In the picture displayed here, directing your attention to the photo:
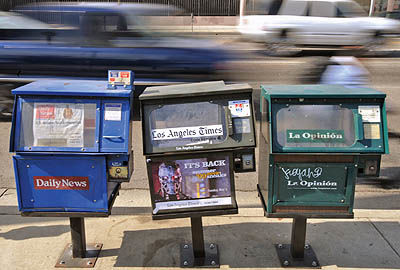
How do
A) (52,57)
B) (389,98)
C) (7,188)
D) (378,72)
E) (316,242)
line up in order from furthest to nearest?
(378,72), (389,98), (52,57), (7,188), (316,242)

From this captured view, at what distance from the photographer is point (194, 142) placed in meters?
2.90

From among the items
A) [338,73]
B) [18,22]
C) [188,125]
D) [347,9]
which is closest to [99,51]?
[18,22]

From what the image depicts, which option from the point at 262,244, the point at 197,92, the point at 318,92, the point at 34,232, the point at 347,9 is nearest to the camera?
the point at 197,92

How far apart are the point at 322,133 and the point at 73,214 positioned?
6.29ft

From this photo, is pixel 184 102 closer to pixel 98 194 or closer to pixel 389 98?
pixel 98 194

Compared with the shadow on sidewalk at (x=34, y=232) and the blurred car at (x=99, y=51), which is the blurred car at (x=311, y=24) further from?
the shadow on sidewalk at (x=34, y=232)

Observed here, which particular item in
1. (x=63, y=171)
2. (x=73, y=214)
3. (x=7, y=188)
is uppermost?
(x=63, y=171)

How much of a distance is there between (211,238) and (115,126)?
1.40 m

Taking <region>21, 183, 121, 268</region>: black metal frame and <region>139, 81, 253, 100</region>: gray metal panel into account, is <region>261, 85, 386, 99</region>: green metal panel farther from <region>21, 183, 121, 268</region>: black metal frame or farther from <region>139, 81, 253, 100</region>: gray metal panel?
<region>21, 183, 121, 268</region>: black metal frame

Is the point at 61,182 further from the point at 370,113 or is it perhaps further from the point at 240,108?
the point at 370,113

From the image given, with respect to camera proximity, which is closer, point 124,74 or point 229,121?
point 229,121

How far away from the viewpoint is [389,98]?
345 inches

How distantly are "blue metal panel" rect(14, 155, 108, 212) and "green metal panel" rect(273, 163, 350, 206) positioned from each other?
129 cm

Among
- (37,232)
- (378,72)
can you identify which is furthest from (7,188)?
(378,72)
